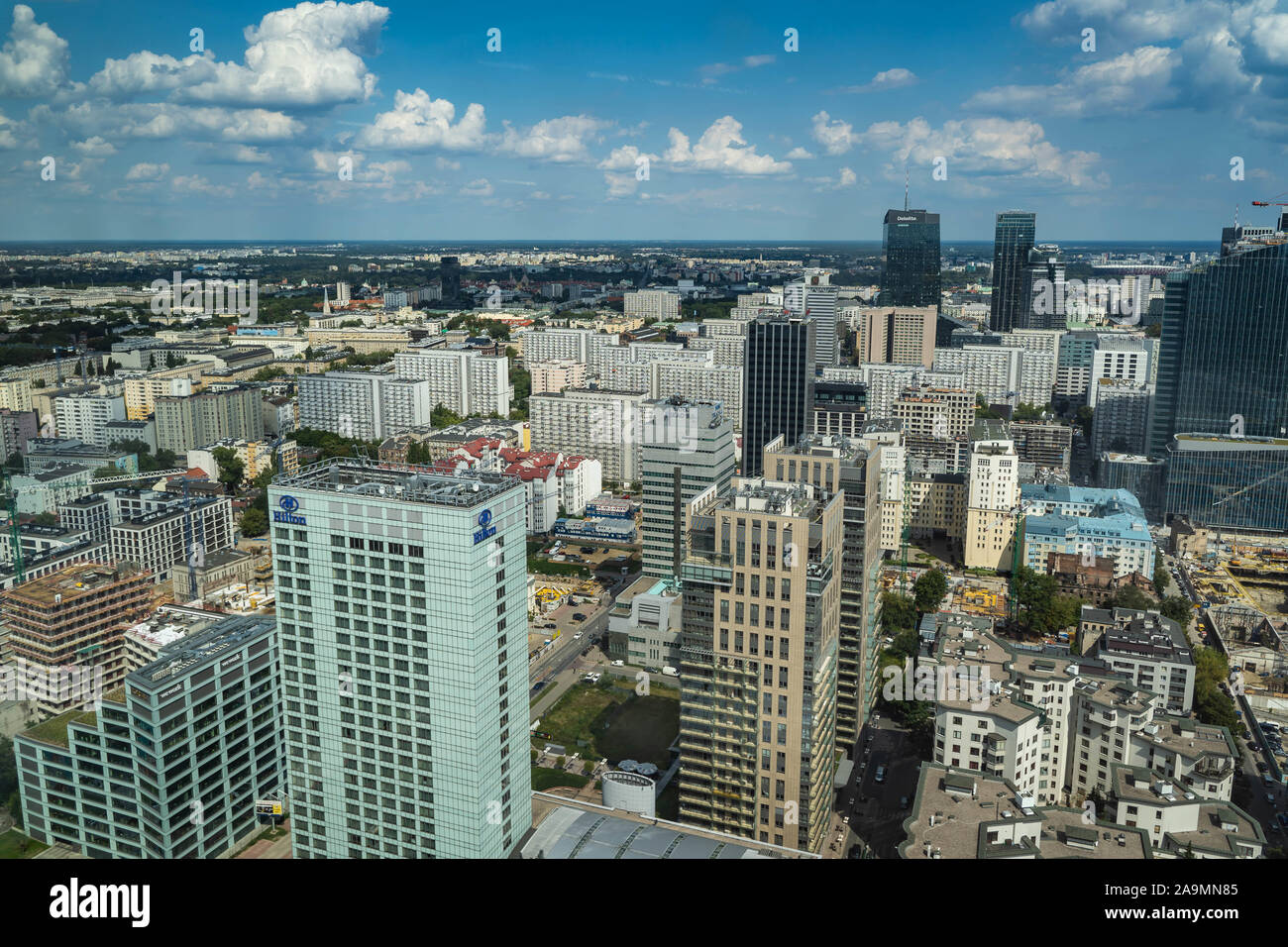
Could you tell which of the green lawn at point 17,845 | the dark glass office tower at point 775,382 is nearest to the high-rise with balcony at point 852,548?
the green lawn at point 17,845

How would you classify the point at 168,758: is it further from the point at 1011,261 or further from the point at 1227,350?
the point at 1011,261

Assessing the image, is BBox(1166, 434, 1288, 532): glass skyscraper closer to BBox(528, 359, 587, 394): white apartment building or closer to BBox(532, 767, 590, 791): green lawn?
BBox(532, 767, 590, 791): green lawn

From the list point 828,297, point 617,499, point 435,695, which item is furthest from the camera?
point 828,297

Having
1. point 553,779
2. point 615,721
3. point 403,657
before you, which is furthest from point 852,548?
point 403,657
